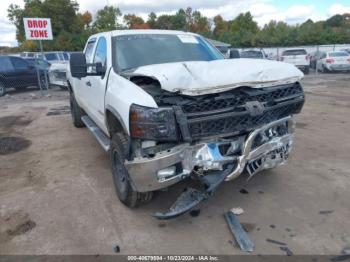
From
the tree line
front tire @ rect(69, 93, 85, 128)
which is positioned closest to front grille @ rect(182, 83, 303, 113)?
front tire @ rect(69, 93, 85, 128)

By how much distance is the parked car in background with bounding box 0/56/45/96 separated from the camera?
13930mm

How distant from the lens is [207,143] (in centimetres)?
305

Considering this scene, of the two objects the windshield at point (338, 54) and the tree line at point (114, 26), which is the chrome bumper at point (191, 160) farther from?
the tree line at point (114, 26)

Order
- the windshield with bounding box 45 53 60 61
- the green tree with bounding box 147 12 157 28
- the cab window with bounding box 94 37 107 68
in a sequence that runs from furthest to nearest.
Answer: the green tree with bounding box 147 12 157 28 < the windshield with bounding box 45 53 60 61 < the cab window with bounding box 94 37 107 68

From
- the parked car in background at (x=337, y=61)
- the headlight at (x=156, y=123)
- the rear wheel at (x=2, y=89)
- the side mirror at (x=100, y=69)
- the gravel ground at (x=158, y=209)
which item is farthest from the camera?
the parked car in background at (x=337, y=61)

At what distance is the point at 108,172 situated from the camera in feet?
15.3

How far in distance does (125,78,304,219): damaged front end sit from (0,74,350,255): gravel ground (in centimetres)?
41

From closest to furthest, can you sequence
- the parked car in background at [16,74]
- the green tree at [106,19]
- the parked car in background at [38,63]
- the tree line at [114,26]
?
the parked car in background at [16,74], the parked car in background at [38,63], the tree line at [114,26], the green tree at [106,19]

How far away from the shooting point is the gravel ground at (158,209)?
299 centimetres

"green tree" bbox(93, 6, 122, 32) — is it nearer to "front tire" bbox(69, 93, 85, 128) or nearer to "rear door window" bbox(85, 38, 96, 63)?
"front tire" bbox(69, 93, 85, 128)

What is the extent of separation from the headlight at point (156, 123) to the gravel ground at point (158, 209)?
41.3 inches

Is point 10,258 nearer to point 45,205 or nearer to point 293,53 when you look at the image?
point 45,205

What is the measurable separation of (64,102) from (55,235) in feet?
30.0

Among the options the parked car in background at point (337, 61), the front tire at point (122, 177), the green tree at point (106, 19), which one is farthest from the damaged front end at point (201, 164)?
→ the green tree at point (106, 19)
